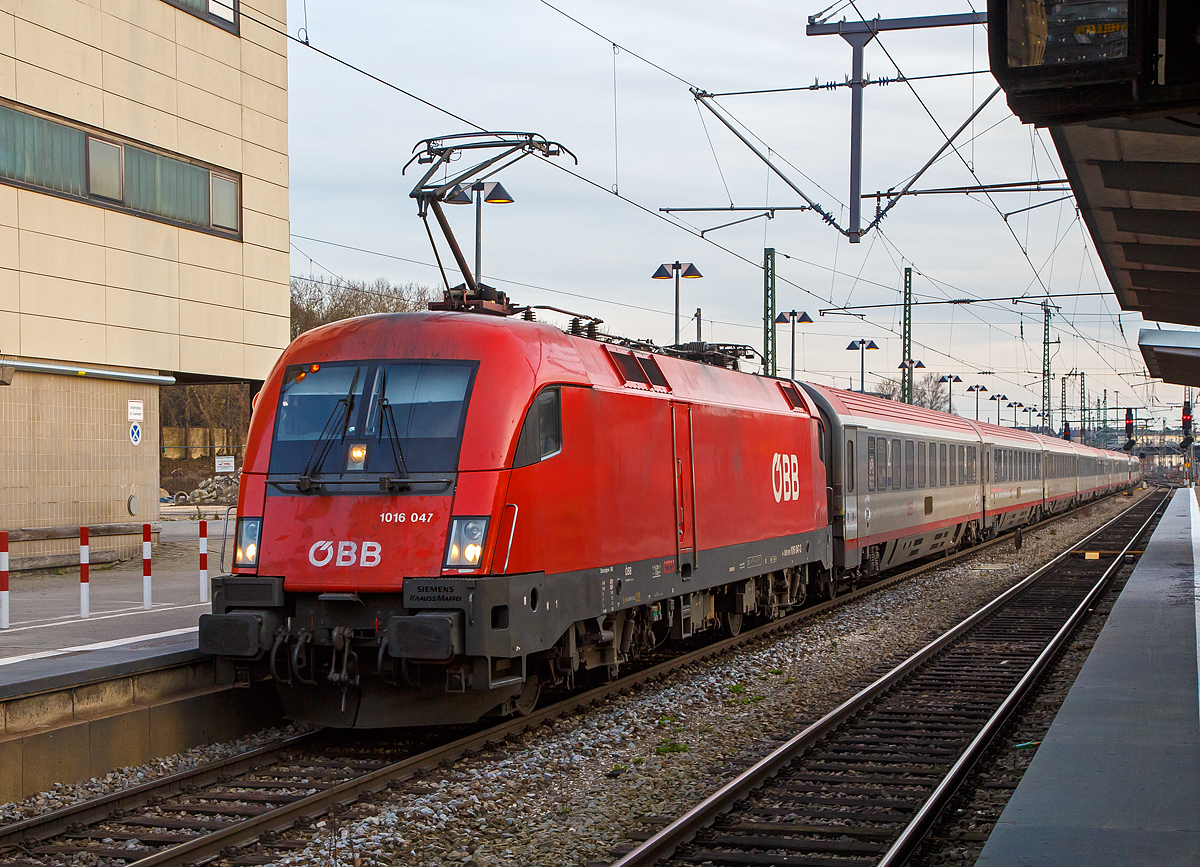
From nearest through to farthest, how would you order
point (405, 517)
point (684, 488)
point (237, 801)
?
point (237, 801) → point (405, 517) → point (684, 488)

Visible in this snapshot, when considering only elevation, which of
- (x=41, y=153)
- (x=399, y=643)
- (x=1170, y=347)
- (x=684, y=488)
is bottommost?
(x=399, y=643)

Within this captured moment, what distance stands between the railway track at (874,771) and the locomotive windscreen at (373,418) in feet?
10.4

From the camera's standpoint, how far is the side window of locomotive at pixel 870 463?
1956cm

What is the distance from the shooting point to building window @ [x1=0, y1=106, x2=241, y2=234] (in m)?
16.8

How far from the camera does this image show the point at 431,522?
8.51 m

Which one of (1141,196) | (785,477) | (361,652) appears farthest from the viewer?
(785,477)

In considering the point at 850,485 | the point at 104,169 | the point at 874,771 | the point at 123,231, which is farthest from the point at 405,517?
the point at 104,169

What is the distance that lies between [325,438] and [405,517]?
1031mm

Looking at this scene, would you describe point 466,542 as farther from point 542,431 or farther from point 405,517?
point 542,431

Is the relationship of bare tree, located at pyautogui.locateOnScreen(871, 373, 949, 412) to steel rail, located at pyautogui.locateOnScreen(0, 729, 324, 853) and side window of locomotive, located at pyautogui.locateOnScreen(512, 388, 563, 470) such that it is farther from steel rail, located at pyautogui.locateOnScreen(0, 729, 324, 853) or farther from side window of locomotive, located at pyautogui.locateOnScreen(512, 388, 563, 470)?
steel rail, located at pyautogui.locateOnScreen(0, 729, 324, 853)

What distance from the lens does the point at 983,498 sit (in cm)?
3059

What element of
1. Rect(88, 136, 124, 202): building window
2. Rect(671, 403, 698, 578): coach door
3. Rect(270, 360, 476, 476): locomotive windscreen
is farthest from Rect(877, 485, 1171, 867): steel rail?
Rect(88, 136, 124, 202): building window

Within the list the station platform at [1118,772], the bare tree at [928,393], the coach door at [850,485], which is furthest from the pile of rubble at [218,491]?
the bare tree at [928,393]

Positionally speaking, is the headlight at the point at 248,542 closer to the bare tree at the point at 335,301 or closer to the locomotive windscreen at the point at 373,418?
the locomotive windscreen at the point at 373,418
